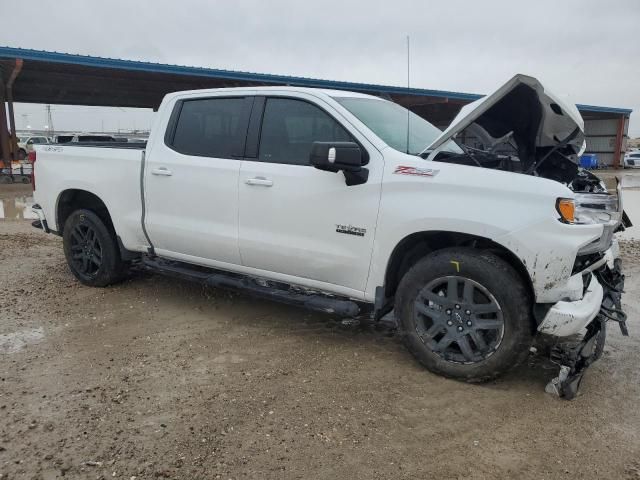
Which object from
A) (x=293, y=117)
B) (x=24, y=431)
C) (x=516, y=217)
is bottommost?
(x=24, y=431)

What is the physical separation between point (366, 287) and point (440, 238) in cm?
63

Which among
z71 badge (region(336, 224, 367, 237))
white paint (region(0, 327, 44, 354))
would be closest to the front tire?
z71 badge (region(336, 224, 367, 237))

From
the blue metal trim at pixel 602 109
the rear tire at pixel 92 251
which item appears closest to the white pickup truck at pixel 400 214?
the rear tire at pixel 92 251

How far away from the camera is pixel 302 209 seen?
4.04 meters

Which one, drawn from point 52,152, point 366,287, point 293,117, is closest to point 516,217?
point 366,287

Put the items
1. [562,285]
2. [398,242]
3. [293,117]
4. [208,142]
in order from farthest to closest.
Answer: [208,142] < [293,117] < [398,242] < [562,285]

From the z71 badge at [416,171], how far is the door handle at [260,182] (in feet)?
3.43

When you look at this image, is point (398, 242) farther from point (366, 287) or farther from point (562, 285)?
point (562, 285)

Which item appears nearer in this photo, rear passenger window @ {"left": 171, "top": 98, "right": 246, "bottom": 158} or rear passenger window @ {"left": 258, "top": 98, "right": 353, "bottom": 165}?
rear passenger window @ {"left": 258, "top": 98, "right": 353, "bottom": 165}

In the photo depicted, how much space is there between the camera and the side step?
4.02m

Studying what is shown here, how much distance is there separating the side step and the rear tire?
0.49m

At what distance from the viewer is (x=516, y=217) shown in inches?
129

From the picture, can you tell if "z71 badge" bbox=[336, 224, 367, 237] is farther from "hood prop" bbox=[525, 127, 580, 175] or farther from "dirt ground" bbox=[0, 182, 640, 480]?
"hood prop" bbox=[525, 127, 580, 175]

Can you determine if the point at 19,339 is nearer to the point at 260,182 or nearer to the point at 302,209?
the point at 260,182
